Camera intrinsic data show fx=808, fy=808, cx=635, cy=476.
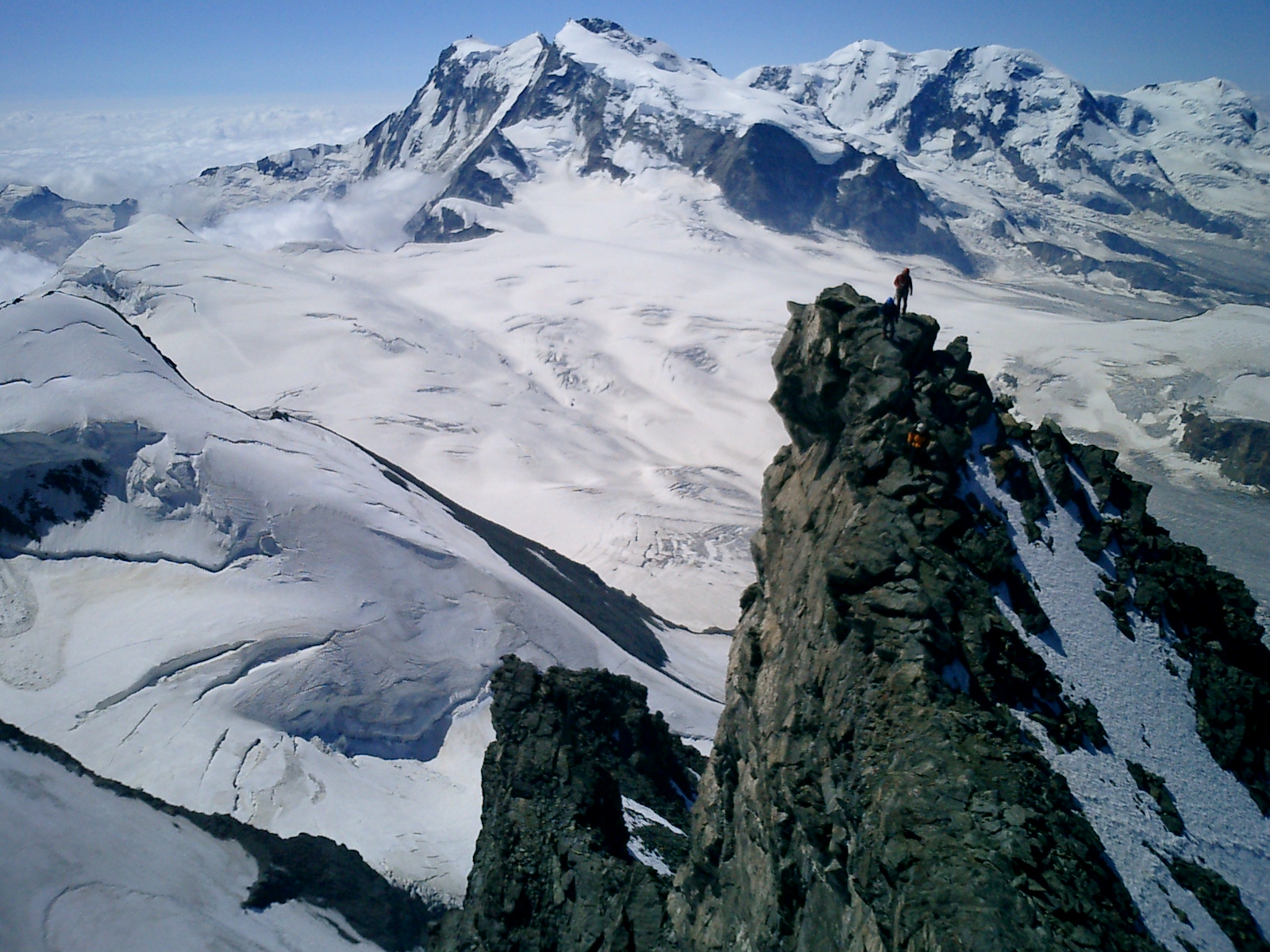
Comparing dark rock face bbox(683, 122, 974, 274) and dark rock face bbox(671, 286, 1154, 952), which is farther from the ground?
dark rock face bbox(683, 122, 974, 274)

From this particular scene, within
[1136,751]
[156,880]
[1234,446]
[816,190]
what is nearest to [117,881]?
[156,880]

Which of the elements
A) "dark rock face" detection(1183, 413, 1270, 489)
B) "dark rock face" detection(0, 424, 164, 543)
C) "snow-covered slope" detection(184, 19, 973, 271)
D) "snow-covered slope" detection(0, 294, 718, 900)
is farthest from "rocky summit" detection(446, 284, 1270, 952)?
"snow-covered slope" detection(184, 19, 973, 271)

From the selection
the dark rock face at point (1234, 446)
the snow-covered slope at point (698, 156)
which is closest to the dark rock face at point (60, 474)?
the dark rock face at point (1234, 446)

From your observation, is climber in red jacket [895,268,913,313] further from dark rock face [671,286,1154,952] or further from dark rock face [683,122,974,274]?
dark rock face [683,122,974,274]

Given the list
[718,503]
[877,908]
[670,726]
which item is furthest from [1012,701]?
[718,503]

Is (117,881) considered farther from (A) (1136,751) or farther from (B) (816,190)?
(B) (816,190)

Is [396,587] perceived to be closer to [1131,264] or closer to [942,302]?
[942,302]

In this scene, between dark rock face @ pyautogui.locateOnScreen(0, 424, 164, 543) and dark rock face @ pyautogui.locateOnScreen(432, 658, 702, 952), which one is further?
dark rock face @ pyautogui.locateOnScreen(0, 424, 164, 543)
